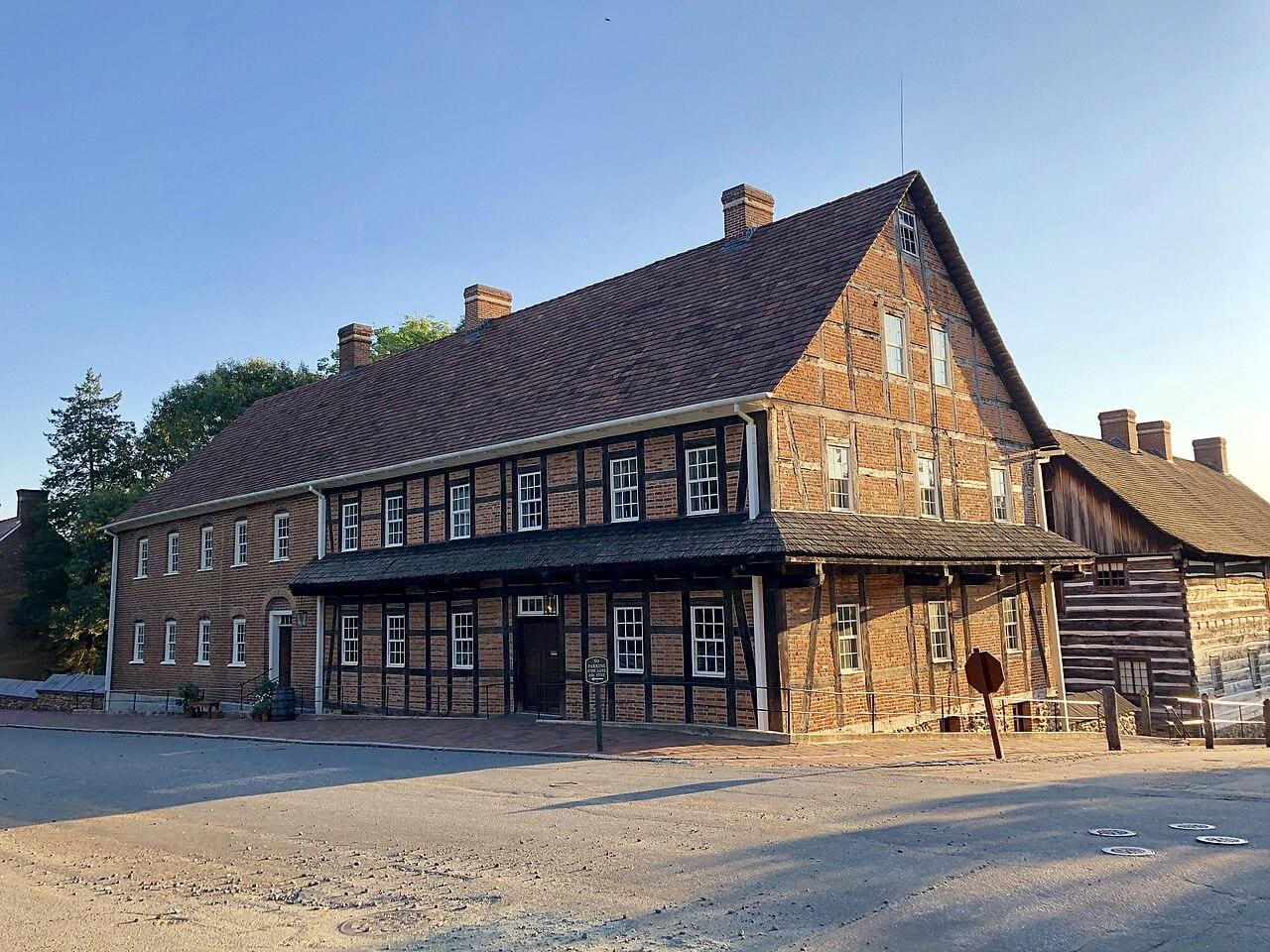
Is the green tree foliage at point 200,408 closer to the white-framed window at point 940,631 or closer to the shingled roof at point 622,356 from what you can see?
the shingled roof at point 622,356

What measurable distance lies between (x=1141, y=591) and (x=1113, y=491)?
9.72 feet

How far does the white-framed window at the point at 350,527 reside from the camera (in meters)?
25.4

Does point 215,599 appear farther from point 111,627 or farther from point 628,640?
point 628,640

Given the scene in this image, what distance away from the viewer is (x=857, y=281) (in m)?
20.1

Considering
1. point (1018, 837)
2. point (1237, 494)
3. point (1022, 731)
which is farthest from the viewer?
point (1237, 494)

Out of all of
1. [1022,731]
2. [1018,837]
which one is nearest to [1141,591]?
[1022,731]

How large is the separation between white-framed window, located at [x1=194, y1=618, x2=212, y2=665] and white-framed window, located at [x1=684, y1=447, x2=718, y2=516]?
735 inches

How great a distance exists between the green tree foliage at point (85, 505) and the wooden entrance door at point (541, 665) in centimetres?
2870

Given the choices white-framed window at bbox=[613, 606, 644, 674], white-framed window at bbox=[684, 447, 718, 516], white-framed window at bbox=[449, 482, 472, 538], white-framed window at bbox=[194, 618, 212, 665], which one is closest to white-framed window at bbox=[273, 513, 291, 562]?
white-framed window at bbox=[194, 618, 212, 665]

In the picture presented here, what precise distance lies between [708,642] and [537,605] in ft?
14.3

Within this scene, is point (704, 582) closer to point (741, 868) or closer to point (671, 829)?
point (671, 829)

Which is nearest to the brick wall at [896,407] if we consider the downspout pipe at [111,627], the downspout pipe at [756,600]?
the downspout pipe at [756,600]

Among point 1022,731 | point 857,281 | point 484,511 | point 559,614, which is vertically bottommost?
point 1022,731

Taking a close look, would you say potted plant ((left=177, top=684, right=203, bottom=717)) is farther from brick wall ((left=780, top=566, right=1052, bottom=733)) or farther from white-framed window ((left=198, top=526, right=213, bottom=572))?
brick wall ((left=780, top=566, right=1052, bottom=733))
